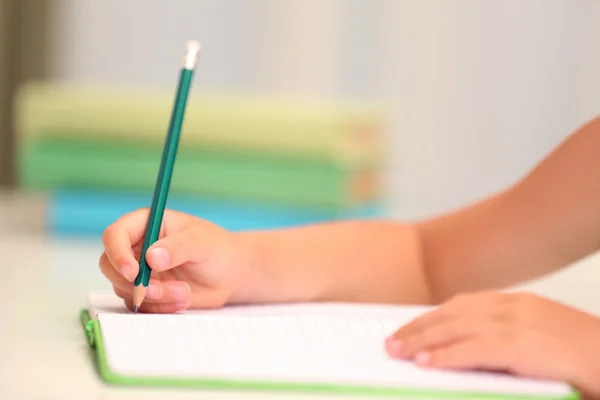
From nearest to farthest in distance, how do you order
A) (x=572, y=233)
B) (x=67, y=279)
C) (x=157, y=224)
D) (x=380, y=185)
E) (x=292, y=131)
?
(x=157, y=224)
(x=572, y=233)
(x=67, y=279)
(x=292, y=131)
(x=380, y=185)

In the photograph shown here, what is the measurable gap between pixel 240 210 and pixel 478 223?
66 cm

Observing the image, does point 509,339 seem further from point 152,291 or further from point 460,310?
point 152,291

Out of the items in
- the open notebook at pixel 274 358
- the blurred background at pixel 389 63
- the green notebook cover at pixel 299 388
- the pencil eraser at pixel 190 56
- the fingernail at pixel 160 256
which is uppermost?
the blurred background at pixel 389 63

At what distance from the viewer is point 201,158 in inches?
54.3

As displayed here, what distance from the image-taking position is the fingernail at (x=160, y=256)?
0.56m

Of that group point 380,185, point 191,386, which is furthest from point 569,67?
point 191,386

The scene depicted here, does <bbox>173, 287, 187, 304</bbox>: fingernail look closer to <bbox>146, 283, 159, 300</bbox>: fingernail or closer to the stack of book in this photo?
<bbox>146, 283, 159, 300</bbox>: fingernail

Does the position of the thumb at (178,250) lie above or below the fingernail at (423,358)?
above

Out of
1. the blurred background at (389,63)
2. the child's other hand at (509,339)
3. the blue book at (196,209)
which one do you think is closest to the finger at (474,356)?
the child's other hand at (509,339)

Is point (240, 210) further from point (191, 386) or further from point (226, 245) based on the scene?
point (191, 386)

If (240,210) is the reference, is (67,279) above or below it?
below

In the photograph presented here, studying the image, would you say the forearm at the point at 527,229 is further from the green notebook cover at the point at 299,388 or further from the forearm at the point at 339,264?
the green notebook cover at the point at 299,388

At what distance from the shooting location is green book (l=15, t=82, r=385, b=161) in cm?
137

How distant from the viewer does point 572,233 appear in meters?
0.70
